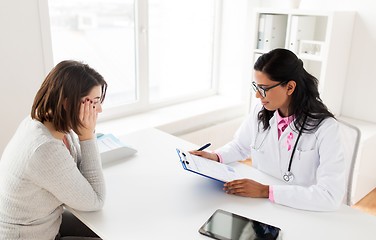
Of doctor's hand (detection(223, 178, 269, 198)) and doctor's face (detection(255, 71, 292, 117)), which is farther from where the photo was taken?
doctor's face (detection(255, 71, 292, 117))

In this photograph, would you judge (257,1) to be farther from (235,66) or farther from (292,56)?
(292,56)

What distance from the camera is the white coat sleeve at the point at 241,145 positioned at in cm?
178

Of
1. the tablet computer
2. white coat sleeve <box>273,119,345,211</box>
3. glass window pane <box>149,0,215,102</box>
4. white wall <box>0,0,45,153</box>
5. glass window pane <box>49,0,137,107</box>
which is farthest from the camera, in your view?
glass window pane <box>149,0,215,102</box>

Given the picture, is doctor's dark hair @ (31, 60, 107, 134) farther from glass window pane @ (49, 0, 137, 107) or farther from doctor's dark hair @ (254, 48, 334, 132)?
glass window pane @ (49, 0, 137, 107)

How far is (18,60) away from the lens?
2.13 meters

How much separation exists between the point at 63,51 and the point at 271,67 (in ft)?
5.22

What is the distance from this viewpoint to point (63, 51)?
8.23ft

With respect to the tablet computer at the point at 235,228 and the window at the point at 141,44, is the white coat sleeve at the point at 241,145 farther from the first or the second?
the window at the point at 141,44

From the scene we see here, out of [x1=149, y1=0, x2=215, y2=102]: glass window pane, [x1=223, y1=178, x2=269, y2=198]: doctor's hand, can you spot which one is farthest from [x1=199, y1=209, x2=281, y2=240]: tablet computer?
[x1=149, y1=0, x2=215, y2=102]: glass window pane

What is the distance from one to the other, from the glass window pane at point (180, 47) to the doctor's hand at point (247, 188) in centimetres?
184

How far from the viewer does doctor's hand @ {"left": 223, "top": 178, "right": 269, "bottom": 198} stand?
143 cm

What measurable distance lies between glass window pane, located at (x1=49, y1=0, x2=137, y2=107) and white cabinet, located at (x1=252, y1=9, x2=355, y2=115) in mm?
1088

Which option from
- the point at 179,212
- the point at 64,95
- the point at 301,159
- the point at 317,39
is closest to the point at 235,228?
Result: the point at 179,212

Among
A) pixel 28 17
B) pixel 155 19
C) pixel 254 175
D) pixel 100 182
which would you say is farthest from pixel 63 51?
pixel 254 175
